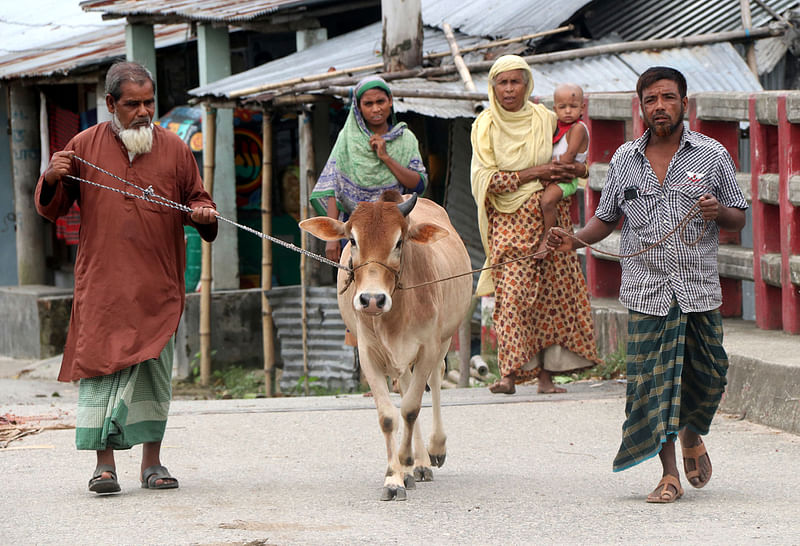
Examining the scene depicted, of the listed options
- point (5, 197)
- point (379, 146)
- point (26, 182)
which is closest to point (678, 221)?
point (379, 146)

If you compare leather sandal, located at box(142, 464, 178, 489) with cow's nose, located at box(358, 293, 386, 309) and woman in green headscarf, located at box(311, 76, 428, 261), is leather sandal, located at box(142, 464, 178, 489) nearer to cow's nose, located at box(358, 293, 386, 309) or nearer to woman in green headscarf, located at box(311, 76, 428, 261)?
cow's nose, located at box(358, 293, 386, 309)

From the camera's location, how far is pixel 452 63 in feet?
40.6

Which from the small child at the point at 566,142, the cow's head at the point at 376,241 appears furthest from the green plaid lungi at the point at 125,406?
the small child at the point at 566,142

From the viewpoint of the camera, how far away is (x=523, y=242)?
873cm

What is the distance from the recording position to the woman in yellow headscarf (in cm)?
864

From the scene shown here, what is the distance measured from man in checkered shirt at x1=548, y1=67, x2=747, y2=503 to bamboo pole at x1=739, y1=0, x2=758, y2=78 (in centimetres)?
698

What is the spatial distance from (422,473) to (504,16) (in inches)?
304

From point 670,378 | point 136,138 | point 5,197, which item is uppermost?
point 5,197

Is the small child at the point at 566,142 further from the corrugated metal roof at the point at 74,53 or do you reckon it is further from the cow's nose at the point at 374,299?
the corrugated metal roof at the point at 74,53

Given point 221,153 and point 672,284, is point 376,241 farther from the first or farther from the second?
point 221,153

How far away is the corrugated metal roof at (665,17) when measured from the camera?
12969mm

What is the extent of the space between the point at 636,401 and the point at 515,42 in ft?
23.8

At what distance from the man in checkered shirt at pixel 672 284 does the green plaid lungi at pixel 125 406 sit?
2.21 metres

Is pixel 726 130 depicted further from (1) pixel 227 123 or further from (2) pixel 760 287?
(1) pixel 227 123
